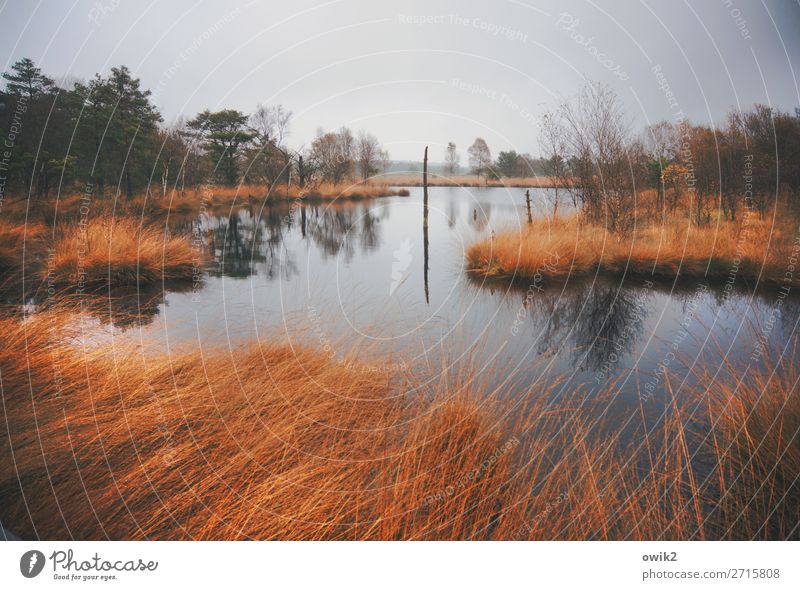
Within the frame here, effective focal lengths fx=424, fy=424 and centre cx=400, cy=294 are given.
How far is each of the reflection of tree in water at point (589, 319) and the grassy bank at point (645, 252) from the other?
35.3 inches

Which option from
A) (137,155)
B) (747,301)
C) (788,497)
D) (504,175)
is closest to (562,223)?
(747,301)

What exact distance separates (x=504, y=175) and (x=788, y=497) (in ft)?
73.9

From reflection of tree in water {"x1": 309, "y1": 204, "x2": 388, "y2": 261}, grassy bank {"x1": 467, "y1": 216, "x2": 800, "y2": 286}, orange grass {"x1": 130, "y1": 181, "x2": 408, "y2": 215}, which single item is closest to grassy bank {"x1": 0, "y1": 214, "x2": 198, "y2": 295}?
reflection of tree in water {"x1": 309, "y1": 204, "x2": 388, "y2": 261}

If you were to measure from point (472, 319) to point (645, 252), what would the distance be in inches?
200

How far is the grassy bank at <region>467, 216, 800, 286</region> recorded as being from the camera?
8078 millimetres

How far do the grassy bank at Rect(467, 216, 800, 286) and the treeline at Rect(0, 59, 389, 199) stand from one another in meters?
7.96

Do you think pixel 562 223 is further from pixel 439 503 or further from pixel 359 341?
pixel 439 503

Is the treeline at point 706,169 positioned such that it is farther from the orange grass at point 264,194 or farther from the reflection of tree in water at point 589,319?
the orange grass at point 264,194

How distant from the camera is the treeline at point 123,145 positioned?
42.5 ft

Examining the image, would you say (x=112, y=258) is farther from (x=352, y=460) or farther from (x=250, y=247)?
(x=352, y=460)

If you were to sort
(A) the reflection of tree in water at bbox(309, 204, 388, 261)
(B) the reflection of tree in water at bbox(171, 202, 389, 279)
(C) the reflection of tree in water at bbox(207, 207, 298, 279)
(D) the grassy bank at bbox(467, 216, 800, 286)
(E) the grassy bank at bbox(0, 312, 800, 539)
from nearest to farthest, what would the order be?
(E) the grassy bank at bbox(0, 312, 800, 539), (D) the grassy bank at bbox(467, 216, 800, 286), (C) the reflection of tree in water at bbox(207, 207, 298, 279), (B) the reflection of tree in water at bbox(171, 202, 389, 279), (A) the reflection of tree in water at bbox(309, 204, 388, 261)

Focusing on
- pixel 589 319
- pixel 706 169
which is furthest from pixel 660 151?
pixel 589 319

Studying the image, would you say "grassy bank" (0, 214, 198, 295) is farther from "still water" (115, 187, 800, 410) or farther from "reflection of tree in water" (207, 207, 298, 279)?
"reflection of tree in water" (207, 207, 298, 279)

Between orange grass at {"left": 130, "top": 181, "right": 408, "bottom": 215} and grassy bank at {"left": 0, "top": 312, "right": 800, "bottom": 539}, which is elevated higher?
orange grass at {"left": 130, "top": 181, "right": 408, "bottom": 215}
